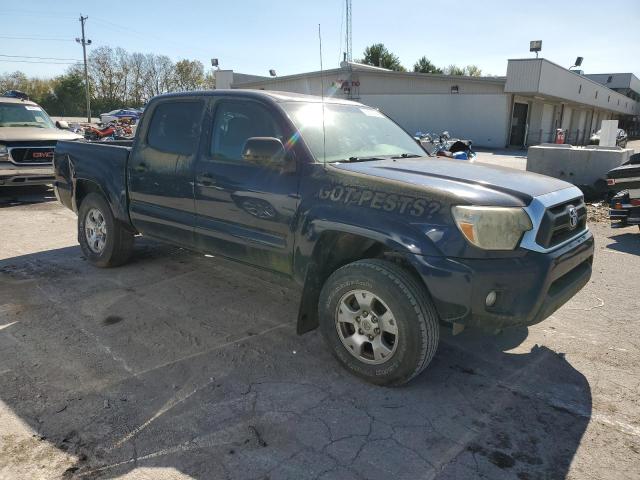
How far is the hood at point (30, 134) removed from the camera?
929 centimetres

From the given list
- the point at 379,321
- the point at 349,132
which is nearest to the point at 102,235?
the point at 349,132

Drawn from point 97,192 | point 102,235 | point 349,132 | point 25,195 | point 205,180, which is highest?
point 349,132

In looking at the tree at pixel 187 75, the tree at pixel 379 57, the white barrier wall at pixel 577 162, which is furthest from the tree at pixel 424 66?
the white barrier wall at pixel 577 162

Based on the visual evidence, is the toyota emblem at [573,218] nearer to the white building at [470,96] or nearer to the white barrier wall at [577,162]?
the white barrier wall at [577,162]

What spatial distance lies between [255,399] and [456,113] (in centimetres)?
3100

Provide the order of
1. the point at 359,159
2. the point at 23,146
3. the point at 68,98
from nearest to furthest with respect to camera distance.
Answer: the point at 359,159 < the point at 23,146 < the point at 68,98

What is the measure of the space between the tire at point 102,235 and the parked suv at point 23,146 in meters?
4.73

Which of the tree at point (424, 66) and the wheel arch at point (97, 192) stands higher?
the tree at point (424, 66)

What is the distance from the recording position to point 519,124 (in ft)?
108

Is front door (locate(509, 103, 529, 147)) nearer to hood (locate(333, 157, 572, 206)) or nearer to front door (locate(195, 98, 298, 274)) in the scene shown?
→ hood (locate(333, 157, 572, 206))

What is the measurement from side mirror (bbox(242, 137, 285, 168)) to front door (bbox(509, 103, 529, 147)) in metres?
31.6

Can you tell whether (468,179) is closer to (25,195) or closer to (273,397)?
(273,397)

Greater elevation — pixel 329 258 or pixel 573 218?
pixel 573 218

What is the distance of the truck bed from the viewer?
5043 mm
